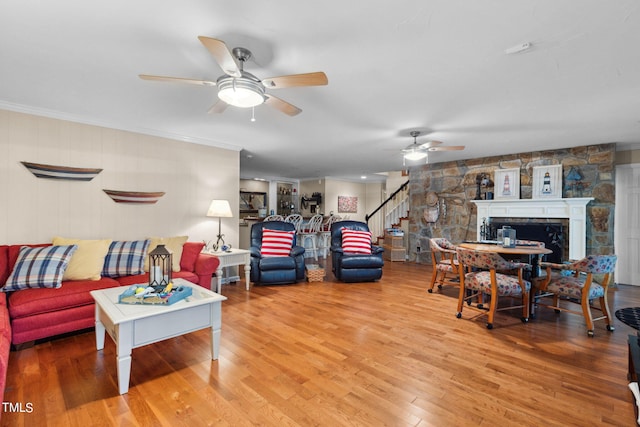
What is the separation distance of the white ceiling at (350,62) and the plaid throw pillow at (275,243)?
1797 millimetres

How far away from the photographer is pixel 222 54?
179 cm

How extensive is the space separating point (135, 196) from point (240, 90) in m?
2.82

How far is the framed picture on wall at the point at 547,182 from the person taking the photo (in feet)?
17.3

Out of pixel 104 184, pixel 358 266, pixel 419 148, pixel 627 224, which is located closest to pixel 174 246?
pixel 104 184

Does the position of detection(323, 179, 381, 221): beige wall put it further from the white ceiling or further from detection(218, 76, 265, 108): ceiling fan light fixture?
detection(218, 76, 265, 108): ceiling fan light fixture

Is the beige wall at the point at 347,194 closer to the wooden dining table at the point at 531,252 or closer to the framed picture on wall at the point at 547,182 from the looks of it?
the framed picture on wall at the point at 547,182

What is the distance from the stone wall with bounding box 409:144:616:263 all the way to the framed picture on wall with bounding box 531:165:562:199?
0.09 metres

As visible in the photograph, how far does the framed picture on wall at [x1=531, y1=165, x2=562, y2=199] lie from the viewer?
5.27m

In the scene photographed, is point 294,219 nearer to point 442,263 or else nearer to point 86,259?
point 442,263

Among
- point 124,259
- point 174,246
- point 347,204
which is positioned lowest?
point 124,259

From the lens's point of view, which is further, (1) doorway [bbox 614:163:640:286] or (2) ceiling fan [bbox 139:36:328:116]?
(1) doorway [bbox 614:163:640:286]

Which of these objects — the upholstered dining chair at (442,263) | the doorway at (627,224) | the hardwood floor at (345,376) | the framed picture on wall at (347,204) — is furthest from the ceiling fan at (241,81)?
the framed picture on wall at (347,204)

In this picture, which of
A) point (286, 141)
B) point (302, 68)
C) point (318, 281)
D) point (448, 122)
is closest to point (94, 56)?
point (302, 68)

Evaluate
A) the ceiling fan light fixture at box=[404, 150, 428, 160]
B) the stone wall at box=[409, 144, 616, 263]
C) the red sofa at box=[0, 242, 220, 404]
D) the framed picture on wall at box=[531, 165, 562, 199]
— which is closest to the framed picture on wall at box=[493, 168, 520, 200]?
the stone wall at box=[409, 144, 616, 263]
